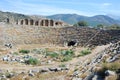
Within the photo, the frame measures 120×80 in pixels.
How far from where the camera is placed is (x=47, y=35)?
2542 inches

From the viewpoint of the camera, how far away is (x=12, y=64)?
132 ft

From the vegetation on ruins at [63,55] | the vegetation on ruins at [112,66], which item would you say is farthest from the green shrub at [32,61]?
the vegetation on ruins at [112,66]

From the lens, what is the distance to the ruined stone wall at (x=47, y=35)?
6088 centimetres

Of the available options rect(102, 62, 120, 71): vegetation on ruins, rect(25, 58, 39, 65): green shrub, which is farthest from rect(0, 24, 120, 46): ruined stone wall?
rect(102, 62, 120, 71): vegetation on ruins

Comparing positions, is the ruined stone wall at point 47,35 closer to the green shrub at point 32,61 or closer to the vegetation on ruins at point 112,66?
the green shrub at point 32,61

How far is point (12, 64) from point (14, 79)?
11584 mm

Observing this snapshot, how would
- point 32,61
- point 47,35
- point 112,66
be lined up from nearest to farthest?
point 112,66 → point 32,61 → point 47,35

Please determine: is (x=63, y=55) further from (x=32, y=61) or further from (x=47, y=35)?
(x=47, y=35)

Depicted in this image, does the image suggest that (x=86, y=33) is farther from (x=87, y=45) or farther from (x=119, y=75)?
(x=119, y=75)

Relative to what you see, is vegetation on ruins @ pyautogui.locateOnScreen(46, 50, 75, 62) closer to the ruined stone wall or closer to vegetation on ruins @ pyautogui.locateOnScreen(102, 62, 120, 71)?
the ruined stone wall

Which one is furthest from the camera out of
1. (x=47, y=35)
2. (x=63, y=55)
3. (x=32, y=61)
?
(x=47, y=35)

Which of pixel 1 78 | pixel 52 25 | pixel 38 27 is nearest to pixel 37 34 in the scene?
pixel 38 27

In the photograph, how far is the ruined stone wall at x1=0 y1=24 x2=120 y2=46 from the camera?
200 feet

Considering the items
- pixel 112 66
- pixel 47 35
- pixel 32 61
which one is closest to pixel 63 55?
pixel 32 61
